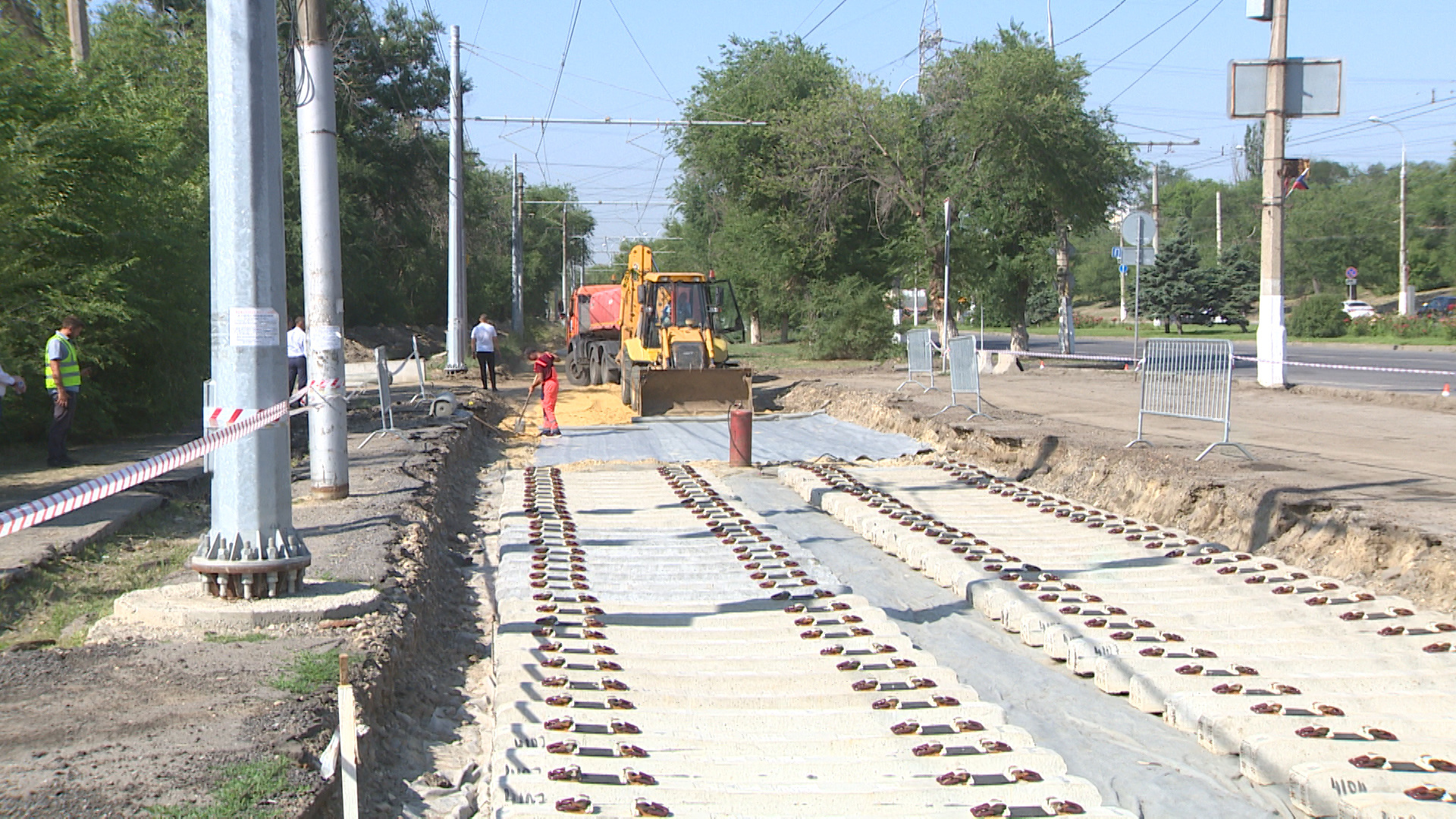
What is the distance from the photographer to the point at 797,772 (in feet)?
16.9

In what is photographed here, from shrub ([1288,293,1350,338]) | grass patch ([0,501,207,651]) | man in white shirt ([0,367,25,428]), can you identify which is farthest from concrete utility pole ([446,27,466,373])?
shrub ([1288,293,1350,338])

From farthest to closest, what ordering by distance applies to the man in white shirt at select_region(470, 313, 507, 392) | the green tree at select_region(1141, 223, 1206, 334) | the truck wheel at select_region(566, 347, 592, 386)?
the green tree at select_region(1141, 223, 1206, 334), the truck wheel at select_region(566, 347, 592, 386), the man in white shirt at select_region(470, 313, 507, 392)

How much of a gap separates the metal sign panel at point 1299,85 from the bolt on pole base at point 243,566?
19671 millimetres

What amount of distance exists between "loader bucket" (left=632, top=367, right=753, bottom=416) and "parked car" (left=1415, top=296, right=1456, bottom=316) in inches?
1359

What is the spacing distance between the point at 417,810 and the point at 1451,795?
162 inches

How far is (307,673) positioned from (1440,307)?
59.7 meters

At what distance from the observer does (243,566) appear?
6.45 m

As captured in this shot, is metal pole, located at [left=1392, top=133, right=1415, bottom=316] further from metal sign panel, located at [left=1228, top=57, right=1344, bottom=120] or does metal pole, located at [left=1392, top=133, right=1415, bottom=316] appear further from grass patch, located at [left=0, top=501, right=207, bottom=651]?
grass patch, located at [left=0, top=501, right=207, bottom=651]

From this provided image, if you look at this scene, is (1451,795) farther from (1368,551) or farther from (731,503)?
(731,503)

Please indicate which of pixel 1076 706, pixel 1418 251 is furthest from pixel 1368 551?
pixel 1418 251

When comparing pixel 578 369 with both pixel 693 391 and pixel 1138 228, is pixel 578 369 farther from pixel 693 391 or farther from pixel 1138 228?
pixel 1138 228

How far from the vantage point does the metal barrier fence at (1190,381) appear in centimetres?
1238

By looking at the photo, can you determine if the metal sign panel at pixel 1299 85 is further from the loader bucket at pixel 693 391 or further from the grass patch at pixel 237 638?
the grass patch at pixel 237 638

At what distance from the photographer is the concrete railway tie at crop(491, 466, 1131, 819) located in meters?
4.83
